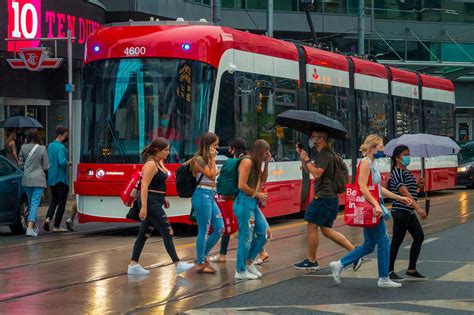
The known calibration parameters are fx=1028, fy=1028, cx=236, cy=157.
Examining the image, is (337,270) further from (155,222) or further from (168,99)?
(168,99)

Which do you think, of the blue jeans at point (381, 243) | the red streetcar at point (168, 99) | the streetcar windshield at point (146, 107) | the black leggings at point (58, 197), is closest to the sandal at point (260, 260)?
the blue jeans at point (381, 243)

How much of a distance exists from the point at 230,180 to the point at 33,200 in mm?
6364

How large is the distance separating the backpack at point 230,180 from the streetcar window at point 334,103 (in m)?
8.73

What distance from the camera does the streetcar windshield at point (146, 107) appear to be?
1666 cm

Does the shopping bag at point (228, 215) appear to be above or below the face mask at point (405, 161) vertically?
below

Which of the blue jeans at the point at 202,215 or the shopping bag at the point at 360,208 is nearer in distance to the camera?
the shopping bag at the point at 360,208

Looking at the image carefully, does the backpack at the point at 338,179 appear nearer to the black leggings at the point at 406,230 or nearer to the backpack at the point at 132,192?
the black leggings at the point at 406,230

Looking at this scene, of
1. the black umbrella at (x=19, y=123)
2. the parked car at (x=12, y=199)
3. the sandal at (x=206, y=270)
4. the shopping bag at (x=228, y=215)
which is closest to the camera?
the sandal at (x=206, y=270)

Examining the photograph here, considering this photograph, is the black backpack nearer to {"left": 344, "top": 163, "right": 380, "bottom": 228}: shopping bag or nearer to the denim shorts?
the denim shorts

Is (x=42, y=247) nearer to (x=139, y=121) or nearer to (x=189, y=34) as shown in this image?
(x=139, y=121)

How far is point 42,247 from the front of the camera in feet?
51.5

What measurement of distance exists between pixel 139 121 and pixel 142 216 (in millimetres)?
4993

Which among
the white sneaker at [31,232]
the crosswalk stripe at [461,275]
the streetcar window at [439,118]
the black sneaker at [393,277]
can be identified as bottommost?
the crosswalk stripe at [461,275]

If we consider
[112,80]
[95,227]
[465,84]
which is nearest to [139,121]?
[112,80]
